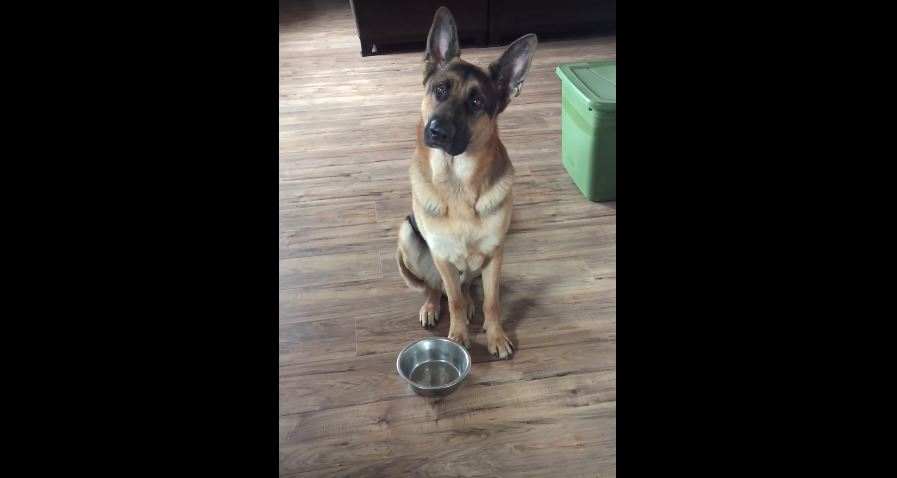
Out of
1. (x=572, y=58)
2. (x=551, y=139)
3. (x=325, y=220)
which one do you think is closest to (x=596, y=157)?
(x=551, y=139)

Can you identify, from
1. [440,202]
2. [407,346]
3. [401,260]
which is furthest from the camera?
[401,260]

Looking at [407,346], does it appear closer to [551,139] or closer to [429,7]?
[551,139]

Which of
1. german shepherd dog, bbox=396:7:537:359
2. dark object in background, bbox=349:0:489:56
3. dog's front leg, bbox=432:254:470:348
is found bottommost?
dog's front leg, bbox=432:254:470:348

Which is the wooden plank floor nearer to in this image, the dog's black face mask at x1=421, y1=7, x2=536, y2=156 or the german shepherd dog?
the german shepherd dog

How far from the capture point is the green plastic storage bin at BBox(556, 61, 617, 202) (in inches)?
105

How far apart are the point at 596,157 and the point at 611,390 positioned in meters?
1.32

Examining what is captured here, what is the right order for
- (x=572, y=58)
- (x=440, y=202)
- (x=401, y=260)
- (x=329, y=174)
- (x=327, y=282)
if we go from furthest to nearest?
(x=572, y=58) < (x=329, y=174) < (x=327, y=282) < (x=401, y=260) < (x=440, y=202)

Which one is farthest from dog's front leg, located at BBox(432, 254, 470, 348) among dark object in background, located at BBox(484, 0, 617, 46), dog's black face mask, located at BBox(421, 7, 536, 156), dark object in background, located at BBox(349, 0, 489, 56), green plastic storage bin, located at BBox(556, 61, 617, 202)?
dark object in background, located at BBox(484, 0, 617, 46)

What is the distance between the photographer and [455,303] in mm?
2033

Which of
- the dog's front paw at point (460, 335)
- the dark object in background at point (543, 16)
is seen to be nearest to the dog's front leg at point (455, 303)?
the dog's front paw at point (460, 335)

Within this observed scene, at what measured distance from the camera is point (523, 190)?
307 centimetres

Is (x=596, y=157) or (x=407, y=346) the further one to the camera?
(x=596, y=157)

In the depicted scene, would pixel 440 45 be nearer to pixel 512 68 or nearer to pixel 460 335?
pixel 512 68

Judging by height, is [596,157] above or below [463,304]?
above
